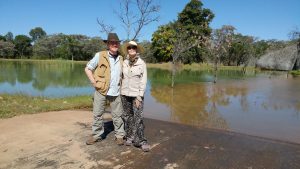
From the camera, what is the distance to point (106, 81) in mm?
4414

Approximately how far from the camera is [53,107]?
7598mm

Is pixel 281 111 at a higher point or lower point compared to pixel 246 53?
lower

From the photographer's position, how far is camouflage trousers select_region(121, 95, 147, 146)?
4410mm

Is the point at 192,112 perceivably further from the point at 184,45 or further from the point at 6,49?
the point at 6,49

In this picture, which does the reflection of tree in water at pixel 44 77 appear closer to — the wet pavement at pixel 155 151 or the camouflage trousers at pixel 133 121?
the wet pavement at pixel 155 151

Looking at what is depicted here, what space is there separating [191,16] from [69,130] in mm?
44465

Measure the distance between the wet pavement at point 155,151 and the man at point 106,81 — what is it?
0.77ft

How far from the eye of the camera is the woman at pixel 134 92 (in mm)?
4344

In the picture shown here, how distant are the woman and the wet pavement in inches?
8.9

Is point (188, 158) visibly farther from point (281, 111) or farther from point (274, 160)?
point (281, 111)

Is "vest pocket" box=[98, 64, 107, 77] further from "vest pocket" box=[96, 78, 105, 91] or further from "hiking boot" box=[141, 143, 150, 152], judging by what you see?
"hiking boot" box=[141, 143, 150, 152]

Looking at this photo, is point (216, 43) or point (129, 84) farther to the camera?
point (216, 43)

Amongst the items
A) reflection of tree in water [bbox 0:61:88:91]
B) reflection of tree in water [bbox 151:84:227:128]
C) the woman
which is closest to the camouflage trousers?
the woman

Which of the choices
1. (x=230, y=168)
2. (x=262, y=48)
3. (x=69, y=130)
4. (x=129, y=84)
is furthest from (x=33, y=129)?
(x=262, y=48)
